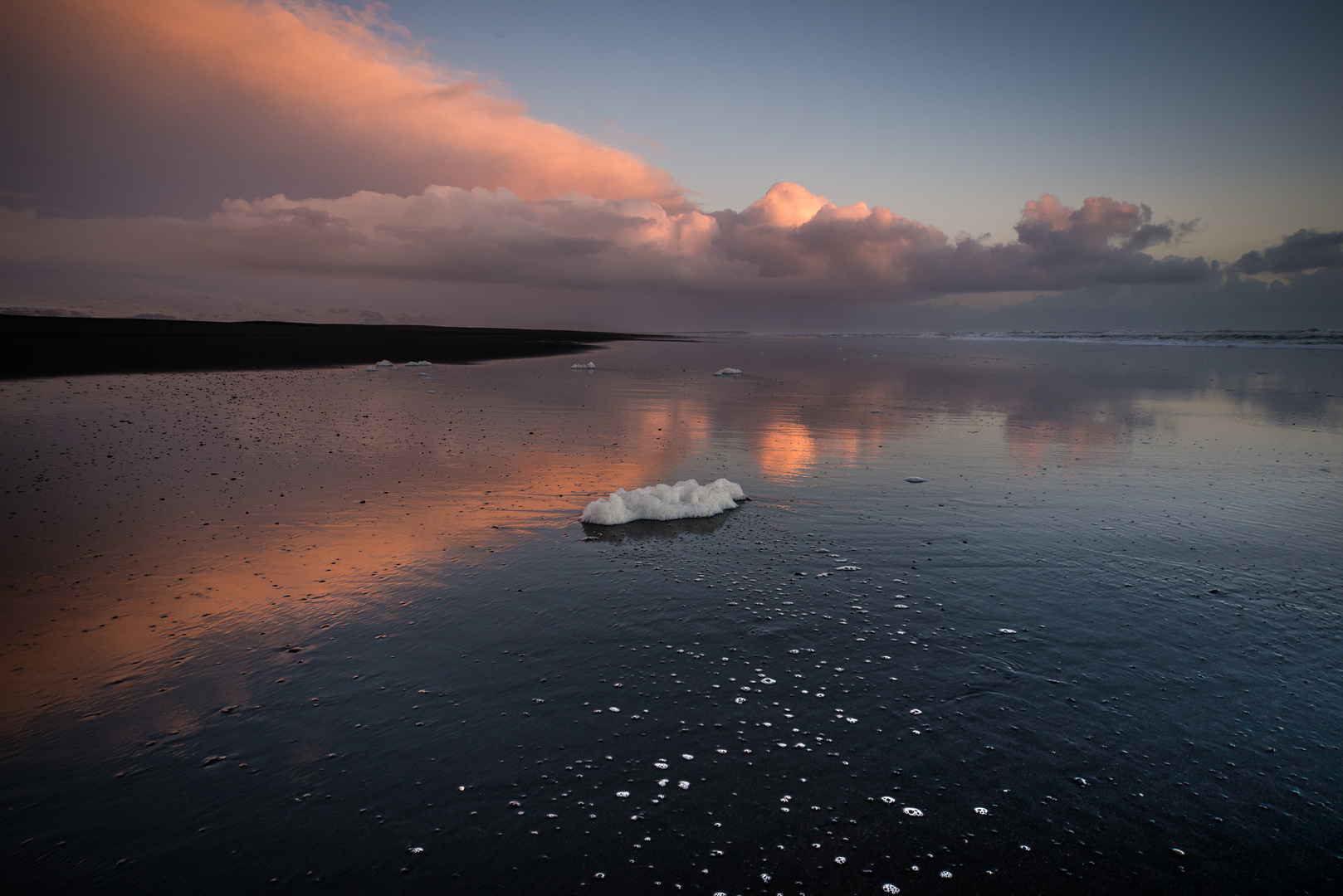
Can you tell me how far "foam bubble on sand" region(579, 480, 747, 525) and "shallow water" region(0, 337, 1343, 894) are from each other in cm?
31

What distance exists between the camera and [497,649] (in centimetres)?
598

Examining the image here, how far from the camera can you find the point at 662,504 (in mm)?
9969

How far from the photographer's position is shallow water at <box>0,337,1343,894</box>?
3.80 meters

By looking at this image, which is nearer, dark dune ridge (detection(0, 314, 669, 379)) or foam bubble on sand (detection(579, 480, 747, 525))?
foam bubble on sand (detection(579, 480, 747, 525))

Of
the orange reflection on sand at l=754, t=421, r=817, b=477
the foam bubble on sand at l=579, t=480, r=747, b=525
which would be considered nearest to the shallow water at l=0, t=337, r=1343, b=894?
the foam bubble on sand at l=579, t=480, r=747, b=525

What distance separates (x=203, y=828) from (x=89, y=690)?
2284 millimetres

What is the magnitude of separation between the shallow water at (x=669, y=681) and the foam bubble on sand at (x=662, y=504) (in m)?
0.31

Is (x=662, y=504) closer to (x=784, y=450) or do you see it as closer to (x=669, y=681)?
(x=669, y=681)

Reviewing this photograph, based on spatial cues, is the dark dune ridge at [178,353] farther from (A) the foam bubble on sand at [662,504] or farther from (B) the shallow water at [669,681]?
(A) the foam bubble on sand at [662,504]

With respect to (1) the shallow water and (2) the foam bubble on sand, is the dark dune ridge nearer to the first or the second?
(1) the shallow water

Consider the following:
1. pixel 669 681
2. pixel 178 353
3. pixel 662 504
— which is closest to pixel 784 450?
pixel 662 504

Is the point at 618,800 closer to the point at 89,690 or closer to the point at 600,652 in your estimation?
the point at 600,652

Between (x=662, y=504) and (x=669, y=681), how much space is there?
15.1ft

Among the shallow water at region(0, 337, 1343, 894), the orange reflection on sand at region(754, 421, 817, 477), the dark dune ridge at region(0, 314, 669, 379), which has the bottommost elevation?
the shallow water at region(0, 337, 1343, 894)
